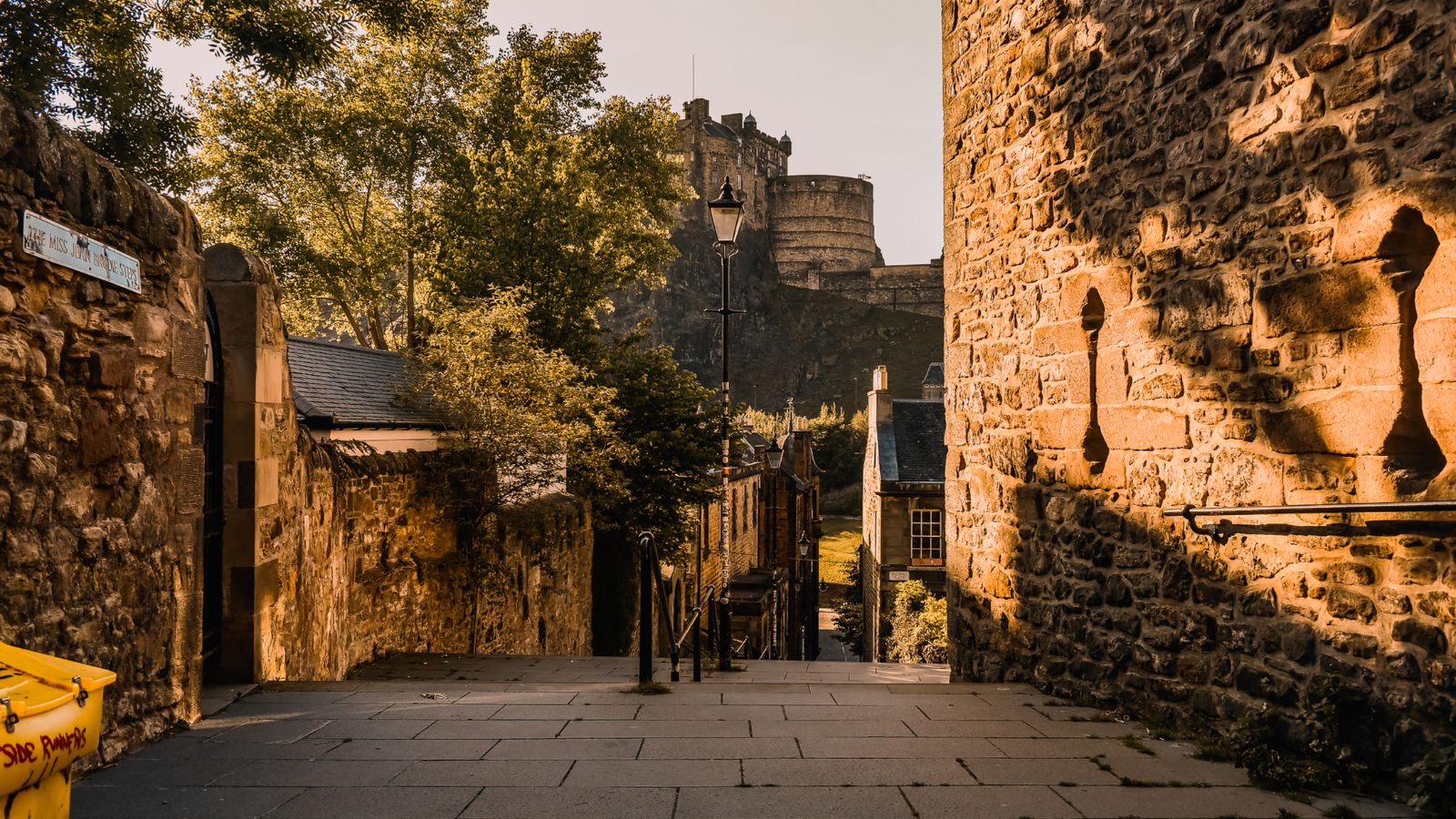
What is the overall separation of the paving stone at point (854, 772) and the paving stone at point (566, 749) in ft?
1.91

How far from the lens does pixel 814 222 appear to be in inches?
3420

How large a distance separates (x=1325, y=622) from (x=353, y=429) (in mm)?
9080

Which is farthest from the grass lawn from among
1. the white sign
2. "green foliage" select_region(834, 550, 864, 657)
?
the white sign

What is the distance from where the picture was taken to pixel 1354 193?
3709mm

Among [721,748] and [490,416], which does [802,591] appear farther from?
[721,748]

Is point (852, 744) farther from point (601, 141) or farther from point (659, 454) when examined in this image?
point (601, 141)

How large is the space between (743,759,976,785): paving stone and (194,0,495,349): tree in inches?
733

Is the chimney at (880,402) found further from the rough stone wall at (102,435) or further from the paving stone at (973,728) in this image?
the rough stone wall at (102,435)

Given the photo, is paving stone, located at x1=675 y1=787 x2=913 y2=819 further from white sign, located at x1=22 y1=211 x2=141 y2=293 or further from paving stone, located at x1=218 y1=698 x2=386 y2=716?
white sign, located at x1=22 y1=211 x2=141 y2=293

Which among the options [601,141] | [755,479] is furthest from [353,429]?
[755,479]

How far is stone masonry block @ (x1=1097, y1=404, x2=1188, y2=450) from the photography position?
4797 millimetres

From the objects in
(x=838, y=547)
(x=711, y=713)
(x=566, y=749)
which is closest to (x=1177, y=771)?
(x=711, y=713)

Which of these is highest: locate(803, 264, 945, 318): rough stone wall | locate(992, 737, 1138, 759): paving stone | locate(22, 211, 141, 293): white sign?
locate(803, 264, 945, 318): rough stone wall

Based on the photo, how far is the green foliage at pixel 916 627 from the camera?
19641 mm
